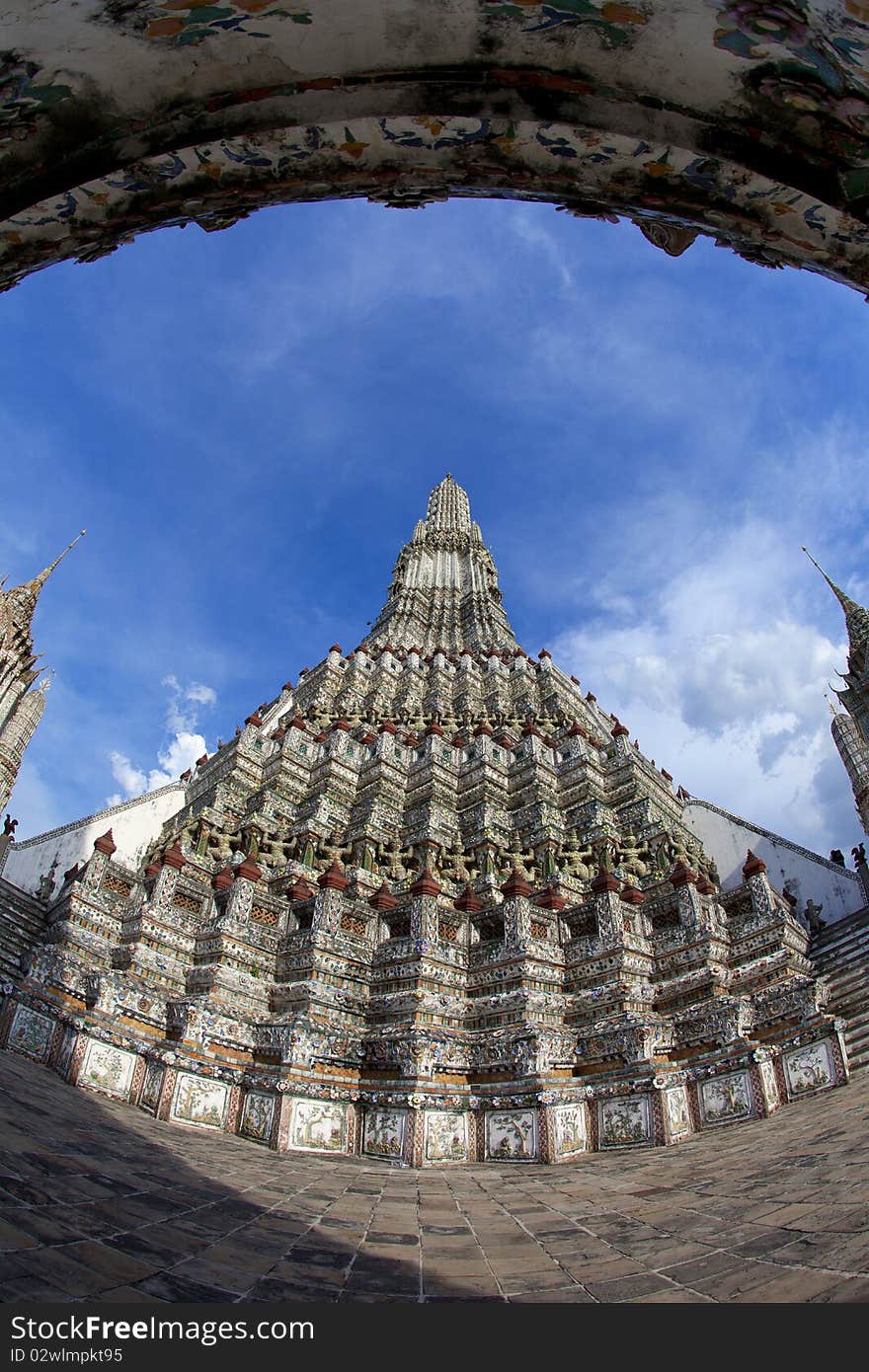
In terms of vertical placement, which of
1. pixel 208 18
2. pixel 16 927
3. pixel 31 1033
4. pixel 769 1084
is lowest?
pixel 769 1084

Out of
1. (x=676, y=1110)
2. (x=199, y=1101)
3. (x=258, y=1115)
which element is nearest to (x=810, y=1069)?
(x=676, y=1110)

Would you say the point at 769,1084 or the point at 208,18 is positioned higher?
the point at 208,18

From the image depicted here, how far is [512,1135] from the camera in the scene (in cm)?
1011

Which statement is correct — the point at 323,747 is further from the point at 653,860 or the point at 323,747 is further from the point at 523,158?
the point at 523,158

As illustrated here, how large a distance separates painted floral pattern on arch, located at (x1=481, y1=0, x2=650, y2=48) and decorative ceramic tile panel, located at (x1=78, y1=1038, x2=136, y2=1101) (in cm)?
1201

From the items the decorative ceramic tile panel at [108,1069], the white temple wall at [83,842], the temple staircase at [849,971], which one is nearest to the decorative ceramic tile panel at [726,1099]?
the temple staircase at [849,971]

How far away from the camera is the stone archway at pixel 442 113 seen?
2.83m

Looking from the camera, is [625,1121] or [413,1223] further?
[625,1121]

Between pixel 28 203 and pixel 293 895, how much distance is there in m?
13.8

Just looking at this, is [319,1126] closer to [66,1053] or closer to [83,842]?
[66,1053]

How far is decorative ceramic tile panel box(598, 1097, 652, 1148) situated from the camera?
32.6 feet

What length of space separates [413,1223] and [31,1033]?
733cm

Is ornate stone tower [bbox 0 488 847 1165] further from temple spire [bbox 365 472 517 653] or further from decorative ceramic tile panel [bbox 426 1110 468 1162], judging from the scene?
temple spire [bbox 365 472 517 653]

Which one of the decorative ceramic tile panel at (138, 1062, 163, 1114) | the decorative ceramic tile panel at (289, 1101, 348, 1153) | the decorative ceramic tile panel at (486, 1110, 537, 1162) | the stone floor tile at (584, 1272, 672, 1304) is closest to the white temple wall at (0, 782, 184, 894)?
the decorative ceramic tile panel at (138, 1062, 163, 1114)
